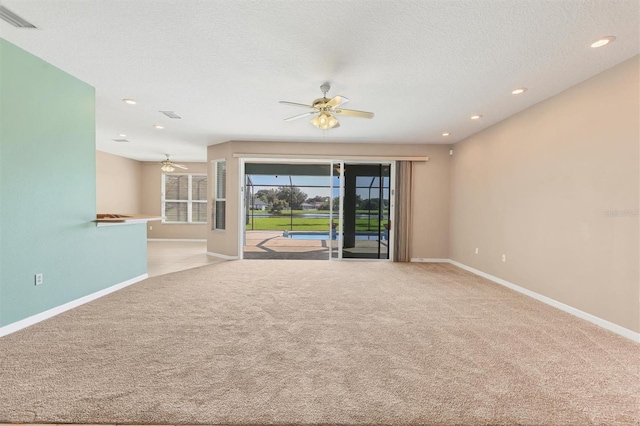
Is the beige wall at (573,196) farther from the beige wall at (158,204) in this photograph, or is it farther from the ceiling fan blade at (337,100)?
the beige wall at (158,204)

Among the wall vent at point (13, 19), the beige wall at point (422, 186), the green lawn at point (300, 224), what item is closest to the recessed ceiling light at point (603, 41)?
the beige wall at point (422, 186)

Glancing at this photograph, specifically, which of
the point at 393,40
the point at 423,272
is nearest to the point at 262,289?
the point at 423,272

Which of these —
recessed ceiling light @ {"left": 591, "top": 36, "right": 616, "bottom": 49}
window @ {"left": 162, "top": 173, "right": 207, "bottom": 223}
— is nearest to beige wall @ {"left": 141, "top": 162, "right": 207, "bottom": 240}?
window @ {"left": 162, "top": 173, "right": 207, "bottom": 223}

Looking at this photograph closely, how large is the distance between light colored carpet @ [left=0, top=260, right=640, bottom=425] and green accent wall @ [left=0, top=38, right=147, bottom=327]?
1.17ft

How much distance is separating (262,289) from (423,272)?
291 centimetres

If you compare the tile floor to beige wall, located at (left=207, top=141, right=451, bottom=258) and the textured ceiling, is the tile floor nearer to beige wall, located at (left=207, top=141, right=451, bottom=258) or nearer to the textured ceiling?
beige wall, located at (left=207, top=141, right=451, bottom=258)

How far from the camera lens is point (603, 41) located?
222 centimetres

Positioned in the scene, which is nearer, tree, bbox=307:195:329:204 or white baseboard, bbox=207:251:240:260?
white baseboard, bbox=207:251:240:260

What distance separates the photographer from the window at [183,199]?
8.66m

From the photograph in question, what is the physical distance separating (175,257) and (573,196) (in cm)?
687

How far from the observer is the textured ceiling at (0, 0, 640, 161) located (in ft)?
6.32

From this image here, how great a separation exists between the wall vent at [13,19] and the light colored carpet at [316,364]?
2.55 m

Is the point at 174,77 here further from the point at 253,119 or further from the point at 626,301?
the point at 626,301

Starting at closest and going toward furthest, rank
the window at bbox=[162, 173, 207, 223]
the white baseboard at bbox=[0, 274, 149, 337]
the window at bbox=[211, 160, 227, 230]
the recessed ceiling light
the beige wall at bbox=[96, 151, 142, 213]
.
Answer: the recessed ceiling light, the white baseboard at bbox=[0, 274, 149, 337], the window at bbox=[211, 160, 227, 230], the beige wall at bbox=[96, 151, 142, 213], the window at bbox=[162, 173, 207, 223]
